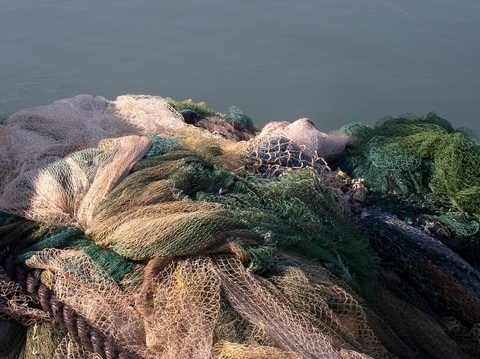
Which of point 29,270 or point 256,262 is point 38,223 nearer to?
point 29,270

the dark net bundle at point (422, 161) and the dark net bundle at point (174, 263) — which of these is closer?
the dark net bundle at point (174, 263)

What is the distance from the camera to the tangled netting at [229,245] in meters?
1.64

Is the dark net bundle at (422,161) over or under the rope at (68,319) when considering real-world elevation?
over

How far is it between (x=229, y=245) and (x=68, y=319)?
2.00 ft

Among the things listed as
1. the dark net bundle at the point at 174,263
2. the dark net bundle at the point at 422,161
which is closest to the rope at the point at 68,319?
the dark net bundle at the point at 174,263

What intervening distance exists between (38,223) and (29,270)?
0.79 ft

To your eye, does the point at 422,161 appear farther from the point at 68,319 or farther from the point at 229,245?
the point at 68,319

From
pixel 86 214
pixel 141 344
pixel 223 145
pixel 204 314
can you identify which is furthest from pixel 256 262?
pixel 223 145

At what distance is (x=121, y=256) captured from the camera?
1.80 meters

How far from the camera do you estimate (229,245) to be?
1.77m

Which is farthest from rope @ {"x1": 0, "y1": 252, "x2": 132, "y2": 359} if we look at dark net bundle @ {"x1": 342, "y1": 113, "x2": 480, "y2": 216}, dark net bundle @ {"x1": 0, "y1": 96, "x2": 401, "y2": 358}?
dark net bundle @ {"x1": 342, "y1": 113, "x2": 480, "y2": 216}

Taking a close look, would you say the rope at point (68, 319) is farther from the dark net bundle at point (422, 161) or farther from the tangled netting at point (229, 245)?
the dark net bundle at point (422, 161)

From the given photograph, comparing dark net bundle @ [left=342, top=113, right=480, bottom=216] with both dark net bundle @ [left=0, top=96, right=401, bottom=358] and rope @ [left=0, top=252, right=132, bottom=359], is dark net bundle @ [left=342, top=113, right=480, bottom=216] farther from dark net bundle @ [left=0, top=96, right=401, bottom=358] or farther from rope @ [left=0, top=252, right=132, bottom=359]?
rope @ [left=0, top=252, right=132, bottom=359]

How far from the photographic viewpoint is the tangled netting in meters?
1.64
